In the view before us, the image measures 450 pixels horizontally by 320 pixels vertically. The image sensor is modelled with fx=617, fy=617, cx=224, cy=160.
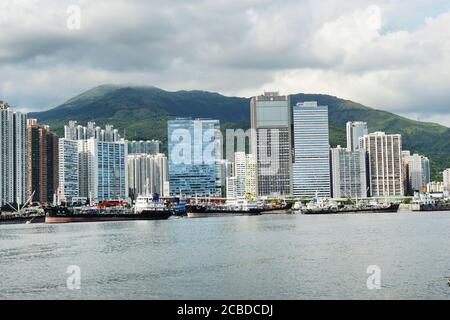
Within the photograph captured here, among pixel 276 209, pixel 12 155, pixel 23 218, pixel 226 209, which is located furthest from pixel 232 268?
pixel 276 209

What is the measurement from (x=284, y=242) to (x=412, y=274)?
2196cm

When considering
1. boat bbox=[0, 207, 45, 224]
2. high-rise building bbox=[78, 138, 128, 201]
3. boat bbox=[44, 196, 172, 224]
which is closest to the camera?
boat bbox=[44, 196, 172, 224]

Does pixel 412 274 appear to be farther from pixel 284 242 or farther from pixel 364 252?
pixel 284 242

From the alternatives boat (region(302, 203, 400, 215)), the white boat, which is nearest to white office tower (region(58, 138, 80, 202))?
the white boat

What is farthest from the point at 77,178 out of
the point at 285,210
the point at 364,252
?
the point at 364,252

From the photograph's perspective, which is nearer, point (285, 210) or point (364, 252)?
point (364, 252)

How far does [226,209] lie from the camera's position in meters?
147

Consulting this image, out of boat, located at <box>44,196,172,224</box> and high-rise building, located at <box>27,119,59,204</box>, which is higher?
high-rise building, located at <box>27,119,59,204</box>

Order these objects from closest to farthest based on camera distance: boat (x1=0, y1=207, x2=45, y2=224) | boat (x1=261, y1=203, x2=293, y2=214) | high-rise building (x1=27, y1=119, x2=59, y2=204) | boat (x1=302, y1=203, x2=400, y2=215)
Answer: boat (x1=0, y1=207, x2=45, y2=224), boat (x1=302, y1=203, x2=400, y2=215), boat (x1=261, y1=203, x2=293, y2=214), high-rise building (x1=27, y1=119, x2=59, y2=204)

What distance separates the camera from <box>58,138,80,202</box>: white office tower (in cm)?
17525

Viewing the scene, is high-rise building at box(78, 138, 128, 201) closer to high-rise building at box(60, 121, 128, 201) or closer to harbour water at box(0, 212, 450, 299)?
high-rise building at box(60, 121, 128, 201)

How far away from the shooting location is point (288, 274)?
36.4m

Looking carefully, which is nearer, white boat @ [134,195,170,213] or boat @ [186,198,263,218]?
white boat @ [134,195,170,213]

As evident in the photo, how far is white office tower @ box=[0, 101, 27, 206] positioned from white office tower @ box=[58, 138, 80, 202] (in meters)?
19.4
